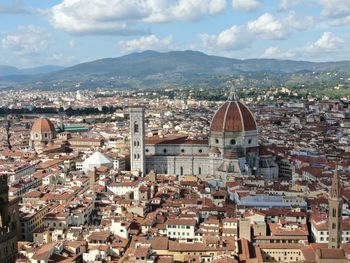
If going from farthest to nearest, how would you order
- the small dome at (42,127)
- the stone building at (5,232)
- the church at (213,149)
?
the small dome at (42,127)
the church at (213,149)
the stone building at (5,232)

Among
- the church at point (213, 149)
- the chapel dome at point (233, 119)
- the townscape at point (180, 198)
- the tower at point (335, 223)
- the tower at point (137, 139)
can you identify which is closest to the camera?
the townscape at point (180, 198)

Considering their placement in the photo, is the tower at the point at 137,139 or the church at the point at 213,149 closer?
the church at the point at 213,149

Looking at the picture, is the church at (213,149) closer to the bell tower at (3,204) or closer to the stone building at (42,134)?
the stone building at (42,134)

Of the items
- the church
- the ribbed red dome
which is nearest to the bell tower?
the church

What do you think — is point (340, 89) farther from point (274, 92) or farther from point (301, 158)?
point (301, 158)

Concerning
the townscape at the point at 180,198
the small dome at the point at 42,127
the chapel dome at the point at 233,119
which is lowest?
the townscape at the point at 180,198

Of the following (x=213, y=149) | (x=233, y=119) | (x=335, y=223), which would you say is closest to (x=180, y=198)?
(x=213, y=149)

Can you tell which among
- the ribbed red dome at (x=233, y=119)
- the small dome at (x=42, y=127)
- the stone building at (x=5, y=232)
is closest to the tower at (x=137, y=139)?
the ribbed red dome at (x=233, y=119)
